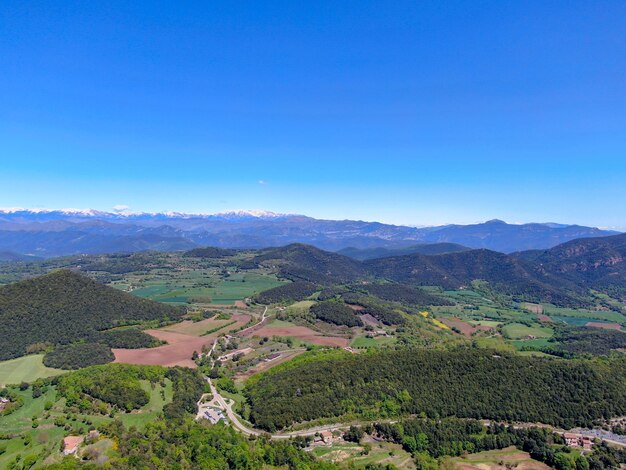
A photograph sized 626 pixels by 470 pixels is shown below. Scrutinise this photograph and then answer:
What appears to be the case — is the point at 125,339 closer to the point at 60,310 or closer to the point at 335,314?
the point at 60,310

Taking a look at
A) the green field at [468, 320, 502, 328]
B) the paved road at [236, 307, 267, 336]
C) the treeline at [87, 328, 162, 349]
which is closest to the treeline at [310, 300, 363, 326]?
the paved road at [236, 307, 267, 336]

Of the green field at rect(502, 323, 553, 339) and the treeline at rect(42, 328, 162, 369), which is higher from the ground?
the treeline at rect(42, 328, 162, 369)

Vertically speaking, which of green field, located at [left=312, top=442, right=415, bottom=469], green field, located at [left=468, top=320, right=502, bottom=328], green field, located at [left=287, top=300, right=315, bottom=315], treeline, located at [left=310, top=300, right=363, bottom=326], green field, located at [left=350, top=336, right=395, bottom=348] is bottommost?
green field, located at [left=468, top=320, right=502, bottom=328]

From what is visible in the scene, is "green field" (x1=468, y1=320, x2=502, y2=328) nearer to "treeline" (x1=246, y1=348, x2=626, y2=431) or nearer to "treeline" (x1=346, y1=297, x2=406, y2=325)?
"treeline" (x1=346, y1=297, x2=406, y2=325)

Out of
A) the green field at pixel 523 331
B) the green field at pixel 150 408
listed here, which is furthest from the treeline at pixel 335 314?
the green field at pixel 150 408

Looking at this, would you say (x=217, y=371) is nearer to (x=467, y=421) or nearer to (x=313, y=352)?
(x=313, y=352)

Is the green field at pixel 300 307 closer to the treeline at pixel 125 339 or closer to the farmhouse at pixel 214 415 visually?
the treeline at pixel 125 339
